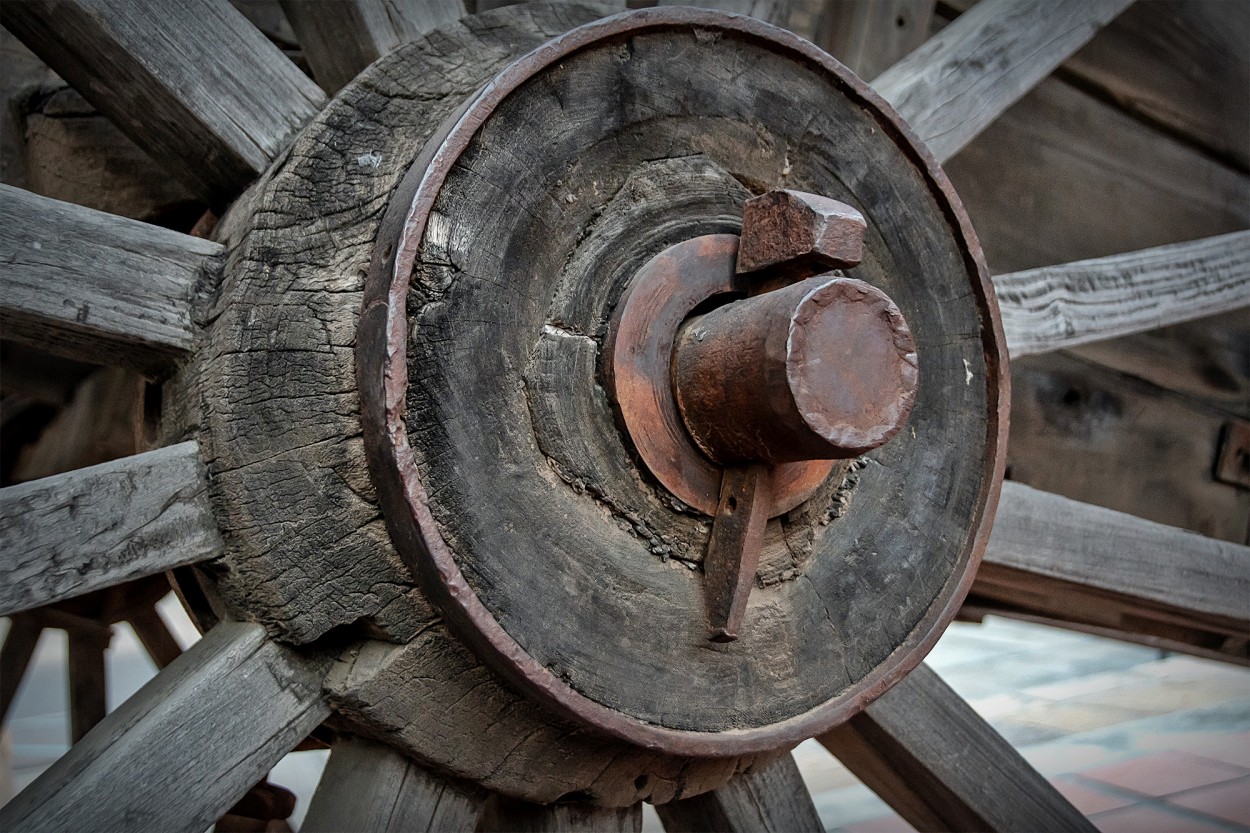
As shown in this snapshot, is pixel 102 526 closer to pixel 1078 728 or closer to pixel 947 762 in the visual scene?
pixel 947 762

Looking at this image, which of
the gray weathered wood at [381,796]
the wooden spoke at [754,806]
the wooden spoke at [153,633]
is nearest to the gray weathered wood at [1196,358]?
the wooden spoke at [754,806]

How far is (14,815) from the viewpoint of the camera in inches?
37.3

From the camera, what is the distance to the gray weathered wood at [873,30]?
5.97 ft

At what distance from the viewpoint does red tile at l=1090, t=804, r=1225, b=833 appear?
8.30 ft

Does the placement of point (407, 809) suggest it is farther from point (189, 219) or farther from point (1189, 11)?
point (1189, 11)

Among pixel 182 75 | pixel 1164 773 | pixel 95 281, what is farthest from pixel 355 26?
pixel 1164 773

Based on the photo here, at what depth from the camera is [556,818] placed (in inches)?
46.8

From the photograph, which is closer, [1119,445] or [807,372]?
[807,372]

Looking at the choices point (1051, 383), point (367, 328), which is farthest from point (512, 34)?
point (1051, 383)

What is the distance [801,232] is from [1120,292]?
91cm

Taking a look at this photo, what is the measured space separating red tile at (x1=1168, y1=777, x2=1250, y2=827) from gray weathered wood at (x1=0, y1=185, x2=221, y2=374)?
2604mm

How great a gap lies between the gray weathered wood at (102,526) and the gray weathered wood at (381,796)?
268 millimetres

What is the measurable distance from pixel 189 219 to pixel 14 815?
0.84 metres

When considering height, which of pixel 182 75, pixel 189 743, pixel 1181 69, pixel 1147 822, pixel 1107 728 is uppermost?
pixel 1181 69
